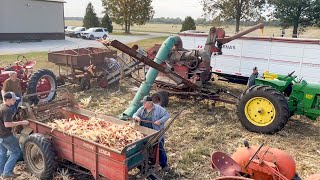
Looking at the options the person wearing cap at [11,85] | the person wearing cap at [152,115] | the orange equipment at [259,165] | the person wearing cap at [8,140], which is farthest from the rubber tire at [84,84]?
the orange equipment at [259,165]

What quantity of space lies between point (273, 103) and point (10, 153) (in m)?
5.96

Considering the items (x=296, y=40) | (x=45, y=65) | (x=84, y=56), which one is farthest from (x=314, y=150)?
(x=45, y=65)

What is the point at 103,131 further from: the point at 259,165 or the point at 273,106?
the point at 273,106

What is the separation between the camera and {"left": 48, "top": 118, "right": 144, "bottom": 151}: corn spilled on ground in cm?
533

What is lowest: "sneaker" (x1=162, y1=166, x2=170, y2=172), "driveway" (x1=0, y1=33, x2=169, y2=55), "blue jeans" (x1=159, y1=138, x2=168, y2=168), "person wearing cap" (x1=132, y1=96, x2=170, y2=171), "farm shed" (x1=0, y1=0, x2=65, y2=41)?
"sneaker" (x1=162, y1=166, x2=170, y2=172)

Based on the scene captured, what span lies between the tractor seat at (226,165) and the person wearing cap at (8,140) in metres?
3.62

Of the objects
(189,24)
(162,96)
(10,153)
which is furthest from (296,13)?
(10,153)

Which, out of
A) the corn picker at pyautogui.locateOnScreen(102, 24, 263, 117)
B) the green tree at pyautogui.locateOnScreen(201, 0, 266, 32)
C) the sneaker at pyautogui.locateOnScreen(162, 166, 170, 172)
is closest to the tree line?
the green tree at pyautogui.locateOnScreen(201, 0, 266, 32)

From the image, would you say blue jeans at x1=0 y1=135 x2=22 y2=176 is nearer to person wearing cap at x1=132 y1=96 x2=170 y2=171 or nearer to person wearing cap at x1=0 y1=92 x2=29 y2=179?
person wearing cap at x1=0 y1=92 x2=29 y2=179

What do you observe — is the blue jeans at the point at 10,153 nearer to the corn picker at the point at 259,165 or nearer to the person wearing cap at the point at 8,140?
the person wearing cap at the point at 8,140

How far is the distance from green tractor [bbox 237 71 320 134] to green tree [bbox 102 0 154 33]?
4368cm

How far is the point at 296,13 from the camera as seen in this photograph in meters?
30.0

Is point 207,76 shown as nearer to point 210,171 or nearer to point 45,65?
point 210,171

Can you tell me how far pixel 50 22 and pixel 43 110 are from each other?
3064 centimetres
